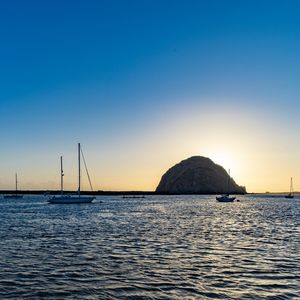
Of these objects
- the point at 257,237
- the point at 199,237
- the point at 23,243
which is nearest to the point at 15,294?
the point at 23,243

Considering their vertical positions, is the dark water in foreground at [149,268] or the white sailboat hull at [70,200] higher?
the dark water in foreground at [149,268]

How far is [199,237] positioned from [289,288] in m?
21.8

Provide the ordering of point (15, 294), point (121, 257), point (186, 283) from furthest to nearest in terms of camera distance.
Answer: point (121, 257) → point (186, 283) → point (15, 294)

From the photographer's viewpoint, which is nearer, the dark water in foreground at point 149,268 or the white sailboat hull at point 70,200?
the dark water in foreground at point 149,268

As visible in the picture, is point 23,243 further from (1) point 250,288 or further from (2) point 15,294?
(1) point 250,288

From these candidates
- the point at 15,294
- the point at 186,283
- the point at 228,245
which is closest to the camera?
the point at 15,294

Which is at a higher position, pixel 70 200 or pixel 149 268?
pixel 149 268

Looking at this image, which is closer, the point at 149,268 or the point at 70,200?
the point at 149,268

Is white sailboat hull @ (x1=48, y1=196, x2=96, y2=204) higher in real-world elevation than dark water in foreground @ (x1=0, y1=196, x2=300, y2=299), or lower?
lower

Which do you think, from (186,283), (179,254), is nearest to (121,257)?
(179,254)

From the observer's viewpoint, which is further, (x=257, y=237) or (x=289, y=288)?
(x=257, y=237)

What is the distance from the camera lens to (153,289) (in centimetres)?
1962

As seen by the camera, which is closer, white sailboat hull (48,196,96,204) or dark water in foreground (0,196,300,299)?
dark water in foreground (0,196,300,299)

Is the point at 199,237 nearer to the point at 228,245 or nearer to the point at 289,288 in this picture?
the point at 228,245
